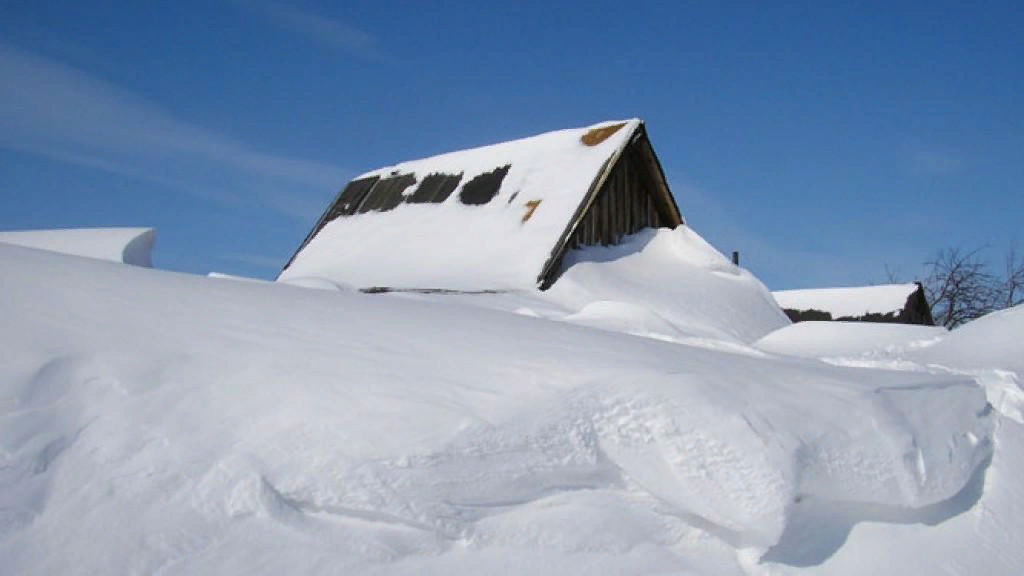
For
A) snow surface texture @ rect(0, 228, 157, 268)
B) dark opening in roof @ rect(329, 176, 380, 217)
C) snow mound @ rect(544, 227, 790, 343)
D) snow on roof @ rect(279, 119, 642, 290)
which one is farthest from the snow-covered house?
snow surface texture @ rect(0, 228, 157, 268)

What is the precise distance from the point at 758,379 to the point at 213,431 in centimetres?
185

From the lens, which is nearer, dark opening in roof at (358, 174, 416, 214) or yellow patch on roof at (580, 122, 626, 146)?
yellow patch on roof at (580, 122, 626, 146)

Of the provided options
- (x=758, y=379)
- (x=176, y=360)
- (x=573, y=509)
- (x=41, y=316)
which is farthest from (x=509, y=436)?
(x=41, y=316)

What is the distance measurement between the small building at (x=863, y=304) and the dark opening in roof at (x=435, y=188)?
1194 centimetres

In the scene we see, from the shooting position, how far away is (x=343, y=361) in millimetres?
2557

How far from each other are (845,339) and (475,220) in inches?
290

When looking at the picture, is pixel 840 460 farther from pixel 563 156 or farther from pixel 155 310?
pixel 563 156

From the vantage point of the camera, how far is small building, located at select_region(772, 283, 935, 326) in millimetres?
21156

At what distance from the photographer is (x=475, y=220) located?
12.9 m

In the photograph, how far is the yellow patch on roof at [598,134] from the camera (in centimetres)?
1303

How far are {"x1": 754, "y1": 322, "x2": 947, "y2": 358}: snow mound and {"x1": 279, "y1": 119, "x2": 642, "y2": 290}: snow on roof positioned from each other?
472 cm

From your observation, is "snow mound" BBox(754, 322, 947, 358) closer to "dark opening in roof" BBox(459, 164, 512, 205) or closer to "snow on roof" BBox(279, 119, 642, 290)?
"snow on roof" BBox(279, 119, 642, 290)

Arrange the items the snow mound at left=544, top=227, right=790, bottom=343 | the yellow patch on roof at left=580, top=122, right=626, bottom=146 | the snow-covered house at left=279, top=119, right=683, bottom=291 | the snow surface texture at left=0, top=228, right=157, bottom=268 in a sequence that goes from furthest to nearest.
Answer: the yellow patch on roof at left=580, top=122, right=626, bottom=146 → the snow-covered house at left=279, top=119, right=683, bottom=291 → the snow mound at left=544, top=227, right=790, bottom=343 → the snow surface texture at left=0, top=228, right=157, bottom=268

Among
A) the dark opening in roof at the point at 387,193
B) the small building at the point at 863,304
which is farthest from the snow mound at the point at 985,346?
the small building at the point at 863,304
